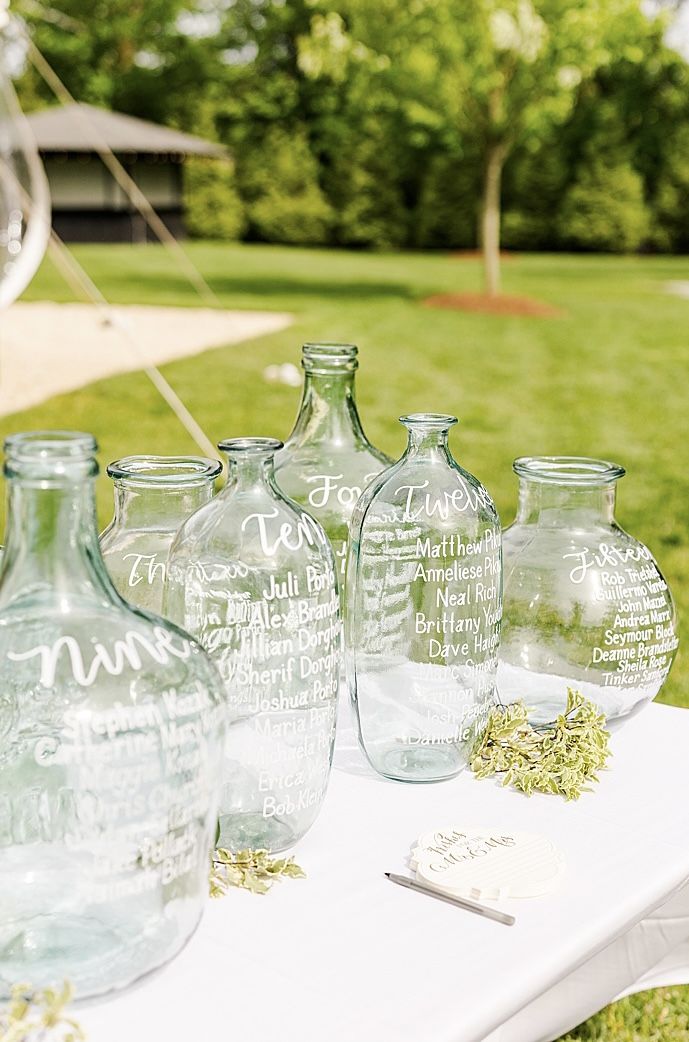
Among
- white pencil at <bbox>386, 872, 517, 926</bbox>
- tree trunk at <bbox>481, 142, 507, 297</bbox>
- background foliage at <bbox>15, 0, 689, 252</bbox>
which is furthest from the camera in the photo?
background foliage at <bbox>15, 0, 689, 252</bbox>

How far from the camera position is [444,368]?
10.2 meters

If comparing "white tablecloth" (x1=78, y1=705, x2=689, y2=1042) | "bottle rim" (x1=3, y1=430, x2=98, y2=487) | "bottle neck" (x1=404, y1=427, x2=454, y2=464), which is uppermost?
"bottle rim" (x1=3, y1=430, x2=98, y2=487)

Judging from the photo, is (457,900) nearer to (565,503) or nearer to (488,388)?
(565,503)

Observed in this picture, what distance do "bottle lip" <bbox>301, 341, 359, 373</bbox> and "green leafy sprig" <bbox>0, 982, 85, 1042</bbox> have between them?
2.56ft

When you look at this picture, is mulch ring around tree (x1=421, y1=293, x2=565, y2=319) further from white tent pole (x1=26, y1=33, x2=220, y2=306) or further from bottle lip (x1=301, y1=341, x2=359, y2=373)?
bottle lip (x1=301, y1=341, x2=359, y2=373)

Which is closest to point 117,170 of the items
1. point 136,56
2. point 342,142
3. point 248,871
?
point 248,871

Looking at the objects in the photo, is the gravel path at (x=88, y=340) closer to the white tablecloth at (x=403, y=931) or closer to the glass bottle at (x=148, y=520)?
the glass bottle at (x=148, y=520)

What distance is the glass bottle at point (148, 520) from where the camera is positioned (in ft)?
4.19

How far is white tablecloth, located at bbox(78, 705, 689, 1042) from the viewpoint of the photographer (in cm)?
90

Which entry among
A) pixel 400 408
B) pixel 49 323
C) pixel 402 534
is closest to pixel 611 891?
pixel 402 534

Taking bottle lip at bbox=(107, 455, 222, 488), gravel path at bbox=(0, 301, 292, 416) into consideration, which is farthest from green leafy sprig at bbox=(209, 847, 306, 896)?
gravel path at bbox=(0, 301, 292, 416)

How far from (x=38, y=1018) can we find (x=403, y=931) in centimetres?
30

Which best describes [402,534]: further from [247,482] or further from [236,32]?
[236,32]

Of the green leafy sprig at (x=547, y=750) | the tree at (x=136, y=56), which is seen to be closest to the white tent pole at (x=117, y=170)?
the green leafy sprig at (x=547, y=750)
